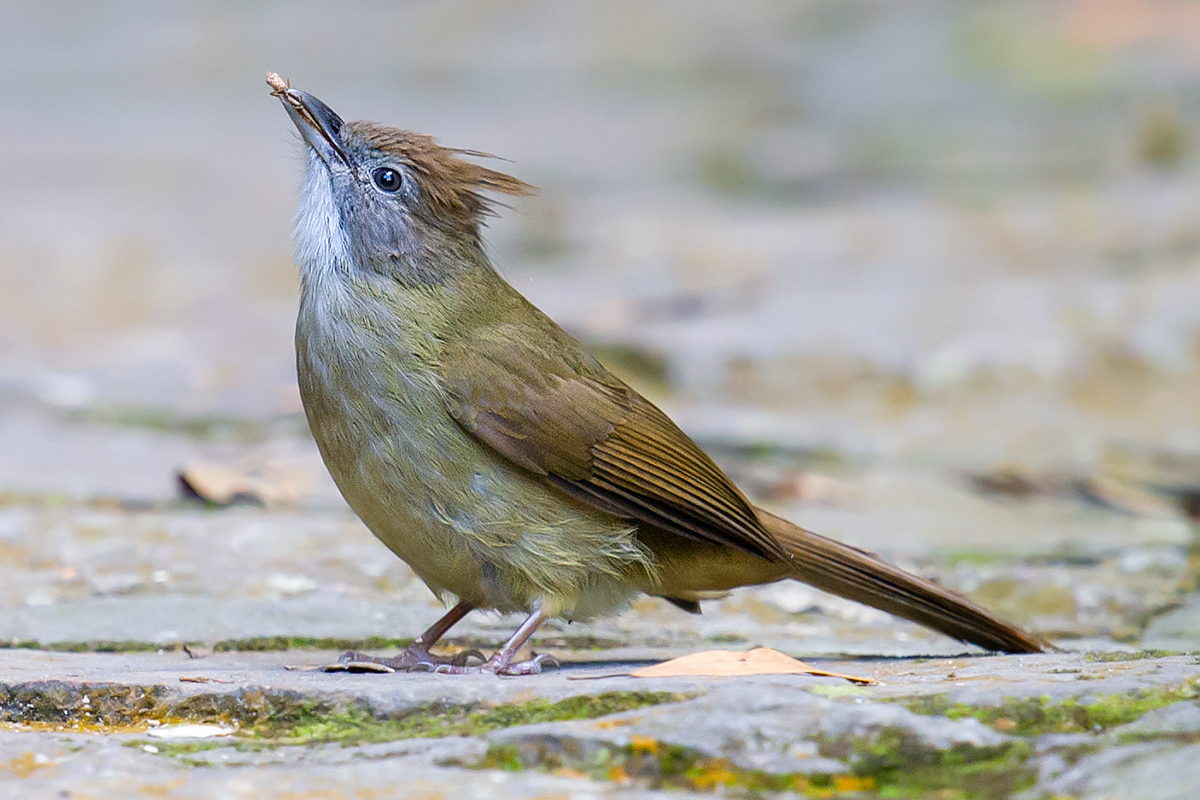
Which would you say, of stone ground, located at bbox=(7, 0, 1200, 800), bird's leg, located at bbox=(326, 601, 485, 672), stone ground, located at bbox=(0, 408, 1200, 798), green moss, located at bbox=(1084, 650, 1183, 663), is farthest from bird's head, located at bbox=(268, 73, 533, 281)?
green moss, located at bbox=(1084, 650, 1183, 663)

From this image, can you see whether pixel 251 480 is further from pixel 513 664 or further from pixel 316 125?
pixel 513 664

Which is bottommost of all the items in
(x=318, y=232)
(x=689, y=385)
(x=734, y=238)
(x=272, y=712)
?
(x=272, y=712)

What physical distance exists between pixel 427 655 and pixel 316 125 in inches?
53.9

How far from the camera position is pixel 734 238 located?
9617mm

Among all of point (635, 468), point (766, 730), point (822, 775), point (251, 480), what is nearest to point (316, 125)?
point (635, 468)

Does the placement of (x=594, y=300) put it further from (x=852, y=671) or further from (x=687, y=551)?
(x=852, y=671)

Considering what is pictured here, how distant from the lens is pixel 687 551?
12.3 feet

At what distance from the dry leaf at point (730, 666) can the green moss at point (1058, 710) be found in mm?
381

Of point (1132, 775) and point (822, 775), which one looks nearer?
point (1132, 775)

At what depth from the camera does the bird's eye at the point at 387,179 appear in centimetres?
390

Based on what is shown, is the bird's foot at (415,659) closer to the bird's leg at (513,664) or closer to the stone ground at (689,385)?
the bird's leg at (513,664)

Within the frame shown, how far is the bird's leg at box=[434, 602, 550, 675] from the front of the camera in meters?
3.27

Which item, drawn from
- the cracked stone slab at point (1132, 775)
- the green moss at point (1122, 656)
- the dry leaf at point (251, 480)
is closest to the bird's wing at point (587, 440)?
the green moss at point (1122, 656)

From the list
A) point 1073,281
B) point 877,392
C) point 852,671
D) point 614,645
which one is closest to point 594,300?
point 877,392
